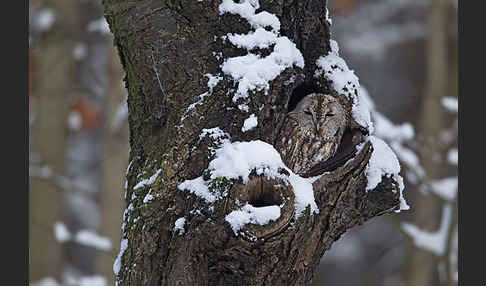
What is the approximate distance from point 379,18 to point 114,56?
6085 millimetres

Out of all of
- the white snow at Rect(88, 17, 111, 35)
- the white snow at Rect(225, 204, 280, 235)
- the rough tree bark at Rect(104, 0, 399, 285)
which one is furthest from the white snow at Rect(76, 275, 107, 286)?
the white snow at Rect(225, 204, 280, 235)

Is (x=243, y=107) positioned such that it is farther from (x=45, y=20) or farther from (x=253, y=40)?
(x=45, y=20)

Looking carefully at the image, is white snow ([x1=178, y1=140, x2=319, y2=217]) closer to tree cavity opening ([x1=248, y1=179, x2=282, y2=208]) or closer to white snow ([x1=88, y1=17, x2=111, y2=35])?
tree cavity opening ([x1=248, y1=179, x2=282, y2=208])

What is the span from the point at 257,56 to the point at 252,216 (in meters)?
0.63

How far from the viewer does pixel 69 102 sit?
26.4 feet

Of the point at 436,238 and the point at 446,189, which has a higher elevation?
the point at 446,189

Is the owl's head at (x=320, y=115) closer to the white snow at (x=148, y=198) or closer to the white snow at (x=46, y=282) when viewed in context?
the white snow at (x=148, y=198)

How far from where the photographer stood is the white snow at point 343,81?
2535 mm

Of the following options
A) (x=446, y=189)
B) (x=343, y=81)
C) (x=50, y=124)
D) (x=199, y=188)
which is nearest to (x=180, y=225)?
(x=199, y=188)

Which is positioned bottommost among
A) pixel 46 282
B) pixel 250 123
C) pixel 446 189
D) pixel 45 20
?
pixel 46 282

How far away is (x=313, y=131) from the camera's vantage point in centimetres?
288

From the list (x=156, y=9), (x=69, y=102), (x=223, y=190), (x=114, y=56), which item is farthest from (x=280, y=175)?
(x=69, y=102)

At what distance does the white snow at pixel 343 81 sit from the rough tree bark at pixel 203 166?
0.03 metres

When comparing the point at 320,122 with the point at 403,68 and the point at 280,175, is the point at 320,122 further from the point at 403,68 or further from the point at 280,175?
the point at 403,68
